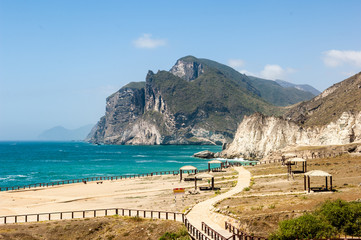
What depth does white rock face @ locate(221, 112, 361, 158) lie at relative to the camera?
9331 centimetres

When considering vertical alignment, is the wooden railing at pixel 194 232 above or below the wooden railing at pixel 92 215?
above

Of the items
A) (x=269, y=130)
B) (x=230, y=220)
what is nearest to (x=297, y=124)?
(x=269, y=130)

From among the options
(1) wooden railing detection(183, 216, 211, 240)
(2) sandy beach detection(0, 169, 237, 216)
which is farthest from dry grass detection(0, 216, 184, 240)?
(2) sandy beach detection(0, 169, 237, 216)

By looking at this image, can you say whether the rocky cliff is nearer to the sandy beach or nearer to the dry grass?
the sandy beach

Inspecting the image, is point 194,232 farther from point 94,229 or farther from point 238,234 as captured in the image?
point 94,229

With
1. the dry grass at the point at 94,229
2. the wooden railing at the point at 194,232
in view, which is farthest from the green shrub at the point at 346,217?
the dry grass at the point at 94,229

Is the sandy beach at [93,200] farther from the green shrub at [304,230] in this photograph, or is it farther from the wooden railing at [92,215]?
the green shrub at [304,230]

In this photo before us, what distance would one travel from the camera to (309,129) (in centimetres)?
10844

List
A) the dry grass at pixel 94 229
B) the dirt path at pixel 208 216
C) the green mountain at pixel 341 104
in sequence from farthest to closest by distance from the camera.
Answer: the green mountain at pixel 341 104, the dry grass at pixel 94 229, the dirt path at pixel 208 216

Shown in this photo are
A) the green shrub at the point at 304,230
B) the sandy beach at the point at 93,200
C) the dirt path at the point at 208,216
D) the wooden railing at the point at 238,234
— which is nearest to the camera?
the green shrub at the point at 304,230

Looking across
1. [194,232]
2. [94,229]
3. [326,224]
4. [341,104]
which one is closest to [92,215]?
[94,229]

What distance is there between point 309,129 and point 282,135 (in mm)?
8853

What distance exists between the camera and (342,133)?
9425cm

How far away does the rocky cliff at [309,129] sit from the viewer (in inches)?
3720
